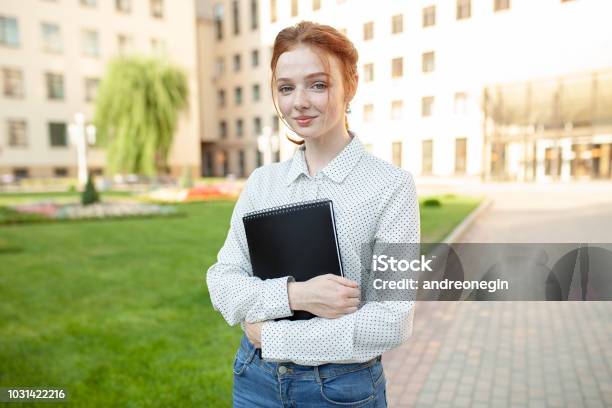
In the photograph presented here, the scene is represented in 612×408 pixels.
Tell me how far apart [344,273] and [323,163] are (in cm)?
38

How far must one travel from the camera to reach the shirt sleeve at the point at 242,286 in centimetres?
134

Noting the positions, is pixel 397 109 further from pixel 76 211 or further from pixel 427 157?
pixel 76 211

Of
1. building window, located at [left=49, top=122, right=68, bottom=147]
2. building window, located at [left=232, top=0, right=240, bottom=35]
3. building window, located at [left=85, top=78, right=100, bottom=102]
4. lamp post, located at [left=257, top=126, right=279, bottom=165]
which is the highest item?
building window, located at [left=85, top=78, right=100, bottom=102]

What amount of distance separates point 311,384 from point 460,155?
133 centimetres

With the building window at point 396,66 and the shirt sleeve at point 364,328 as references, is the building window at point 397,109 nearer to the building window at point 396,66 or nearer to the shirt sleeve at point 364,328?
the building window at point 396,66

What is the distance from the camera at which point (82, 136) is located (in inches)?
675

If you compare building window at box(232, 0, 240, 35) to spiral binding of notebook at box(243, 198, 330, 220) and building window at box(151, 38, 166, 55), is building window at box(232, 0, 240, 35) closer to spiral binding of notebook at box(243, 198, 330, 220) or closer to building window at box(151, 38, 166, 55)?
spiral binding of notebook at box(243, 198, 330, 220)

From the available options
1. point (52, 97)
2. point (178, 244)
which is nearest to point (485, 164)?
point (178, 244)

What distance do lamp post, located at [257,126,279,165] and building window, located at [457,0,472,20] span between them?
1292 millimetres

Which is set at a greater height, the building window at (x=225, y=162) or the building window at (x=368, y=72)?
the building window at (x=368, y=72)

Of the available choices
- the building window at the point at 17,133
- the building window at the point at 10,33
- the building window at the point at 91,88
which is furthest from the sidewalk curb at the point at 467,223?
the building window at the point at 17,133

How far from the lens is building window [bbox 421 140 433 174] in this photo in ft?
7.49

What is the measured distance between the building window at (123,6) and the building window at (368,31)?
3.77 meters

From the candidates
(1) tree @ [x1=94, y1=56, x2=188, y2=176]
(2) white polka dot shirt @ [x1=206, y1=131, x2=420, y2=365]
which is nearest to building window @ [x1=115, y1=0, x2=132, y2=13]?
(2) white polka dot shirt @ [x1=206, y1=131, x2=420, y2=365]
